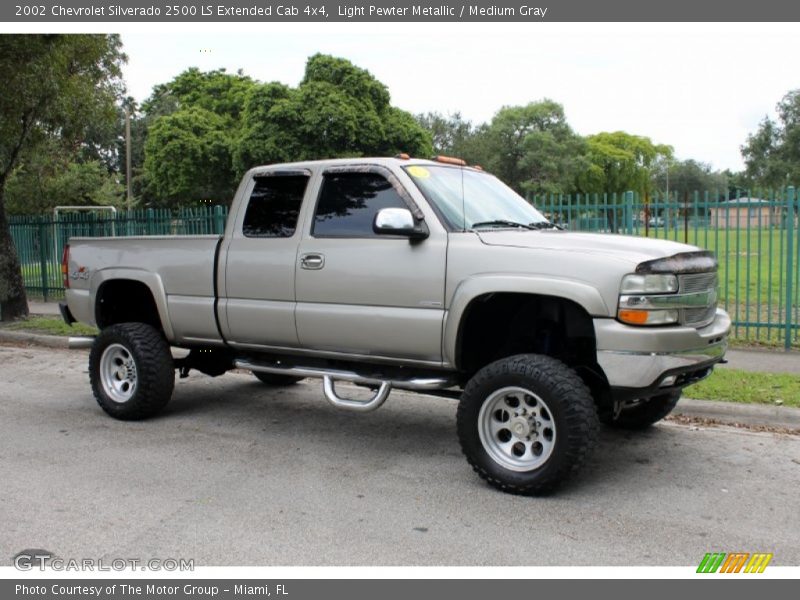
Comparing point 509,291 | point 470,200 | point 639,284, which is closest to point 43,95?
point 470,200

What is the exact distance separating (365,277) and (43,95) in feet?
31.6

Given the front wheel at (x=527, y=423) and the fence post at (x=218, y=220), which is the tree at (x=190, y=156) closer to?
the fence post at (x=218, y=220)

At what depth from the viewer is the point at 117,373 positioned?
700 cm

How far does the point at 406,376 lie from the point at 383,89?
→ 33110 mm

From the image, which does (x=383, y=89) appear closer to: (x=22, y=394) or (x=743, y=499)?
(x=22, y=394)

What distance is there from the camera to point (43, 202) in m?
29.2

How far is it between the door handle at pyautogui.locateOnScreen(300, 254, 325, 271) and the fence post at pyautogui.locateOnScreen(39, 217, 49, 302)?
13150 mm

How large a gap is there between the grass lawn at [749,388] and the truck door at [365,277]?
3270 millimetres

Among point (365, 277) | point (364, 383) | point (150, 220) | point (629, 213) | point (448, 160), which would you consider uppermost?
point (448, 160)

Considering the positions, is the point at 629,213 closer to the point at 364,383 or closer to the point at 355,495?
the point at 364,383

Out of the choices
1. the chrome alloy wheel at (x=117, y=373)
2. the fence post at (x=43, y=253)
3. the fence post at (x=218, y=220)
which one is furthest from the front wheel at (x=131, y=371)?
the fence post at (x=43, y=253)

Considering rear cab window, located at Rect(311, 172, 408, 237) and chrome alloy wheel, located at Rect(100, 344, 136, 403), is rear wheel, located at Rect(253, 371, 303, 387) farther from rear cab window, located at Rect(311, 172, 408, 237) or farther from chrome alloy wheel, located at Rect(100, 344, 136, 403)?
rear cab window, located at Rect(311, 172, 408, 237)

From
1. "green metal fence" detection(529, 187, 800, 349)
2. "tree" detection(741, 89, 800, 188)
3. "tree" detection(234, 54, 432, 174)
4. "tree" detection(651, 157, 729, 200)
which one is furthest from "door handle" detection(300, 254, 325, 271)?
"tree" detection(651, 157, 729, 200)

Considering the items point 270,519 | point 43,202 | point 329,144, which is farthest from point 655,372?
point 329,144
